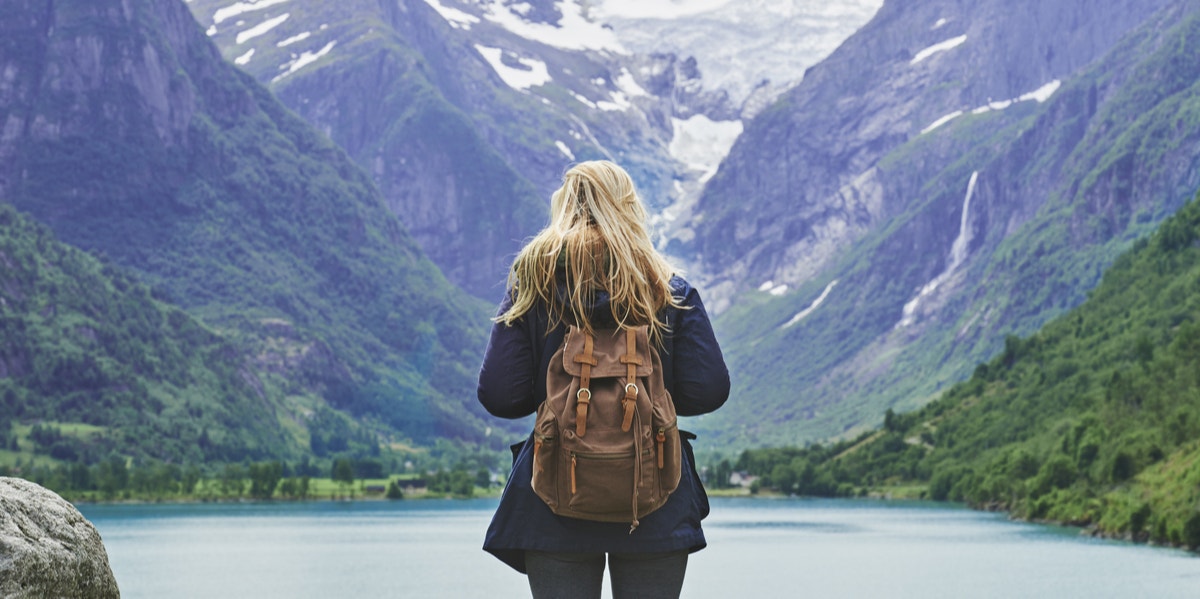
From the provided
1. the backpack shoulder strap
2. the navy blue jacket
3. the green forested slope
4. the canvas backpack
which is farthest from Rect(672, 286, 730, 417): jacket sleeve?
the green forested slope

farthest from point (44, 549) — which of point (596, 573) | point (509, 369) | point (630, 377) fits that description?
point (630, 377)

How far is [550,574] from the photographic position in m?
9.71

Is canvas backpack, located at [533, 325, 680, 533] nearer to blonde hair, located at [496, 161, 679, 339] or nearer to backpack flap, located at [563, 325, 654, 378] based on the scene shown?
backpack flap, located at [563, 325, 654, 378]

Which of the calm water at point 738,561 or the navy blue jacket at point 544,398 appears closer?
the navy blue jacket at point 544,398

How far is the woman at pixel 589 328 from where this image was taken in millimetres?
9625

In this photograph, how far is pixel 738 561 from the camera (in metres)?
86.8

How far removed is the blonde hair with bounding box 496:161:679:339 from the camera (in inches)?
380

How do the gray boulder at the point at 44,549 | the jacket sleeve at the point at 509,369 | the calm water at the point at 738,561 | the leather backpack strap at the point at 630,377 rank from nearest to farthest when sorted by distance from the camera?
the leather backpack strap at the point at 630,377 < the jacket sleeve at the point at 509,369 < the gray boulder at the point at 44,549 < the calm water at the point at 738,561

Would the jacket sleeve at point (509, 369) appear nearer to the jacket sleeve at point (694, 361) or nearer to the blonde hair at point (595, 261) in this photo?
the blonde hair at point (595, 261)

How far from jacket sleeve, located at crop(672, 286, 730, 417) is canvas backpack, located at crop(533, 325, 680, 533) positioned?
36cm

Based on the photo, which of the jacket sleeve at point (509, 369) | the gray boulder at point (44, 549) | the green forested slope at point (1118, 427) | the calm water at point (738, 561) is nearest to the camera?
the jacket sleeve at point (509, 369)

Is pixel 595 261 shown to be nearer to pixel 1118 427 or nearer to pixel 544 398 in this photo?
pixel 544 398

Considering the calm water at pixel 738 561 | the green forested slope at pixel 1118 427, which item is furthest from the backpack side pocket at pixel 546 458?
the green forested slope at pixel 1118 427

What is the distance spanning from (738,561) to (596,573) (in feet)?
257
